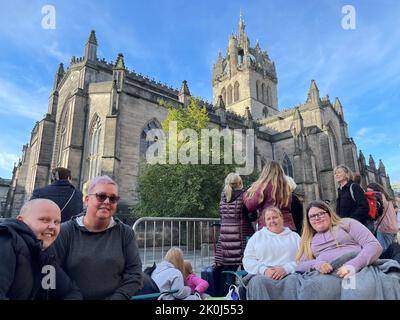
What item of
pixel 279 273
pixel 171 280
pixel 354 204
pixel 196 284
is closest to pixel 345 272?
pixel 279 273

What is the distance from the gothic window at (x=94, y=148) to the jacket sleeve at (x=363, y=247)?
1507cm

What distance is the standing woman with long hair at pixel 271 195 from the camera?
3.45 meters

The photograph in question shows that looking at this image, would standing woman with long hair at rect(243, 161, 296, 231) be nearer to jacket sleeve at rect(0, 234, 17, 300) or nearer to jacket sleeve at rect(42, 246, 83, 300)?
jacket sleeve at rect(42, 246, 83, 300)

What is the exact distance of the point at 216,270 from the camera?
3816mm

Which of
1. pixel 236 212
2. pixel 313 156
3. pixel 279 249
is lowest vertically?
pixel 279 249

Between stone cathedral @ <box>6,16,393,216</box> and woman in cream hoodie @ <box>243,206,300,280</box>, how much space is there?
13154 mm

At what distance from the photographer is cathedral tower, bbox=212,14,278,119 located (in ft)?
144

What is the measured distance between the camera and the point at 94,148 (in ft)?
55.6

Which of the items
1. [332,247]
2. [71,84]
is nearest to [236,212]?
[332,247]

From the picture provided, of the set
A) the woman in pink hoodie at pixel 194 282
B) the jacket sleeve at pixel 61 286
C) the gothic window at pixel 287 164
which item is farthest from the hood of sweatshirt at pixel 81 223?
the gothic window at pixel 287 164

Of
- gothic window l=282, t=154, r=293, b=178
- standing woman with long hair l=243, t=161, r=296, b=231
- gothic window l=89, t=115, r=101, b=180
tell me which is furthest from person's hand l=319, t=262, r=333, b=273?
gothic window l=282, t=154, r=293, b=178
